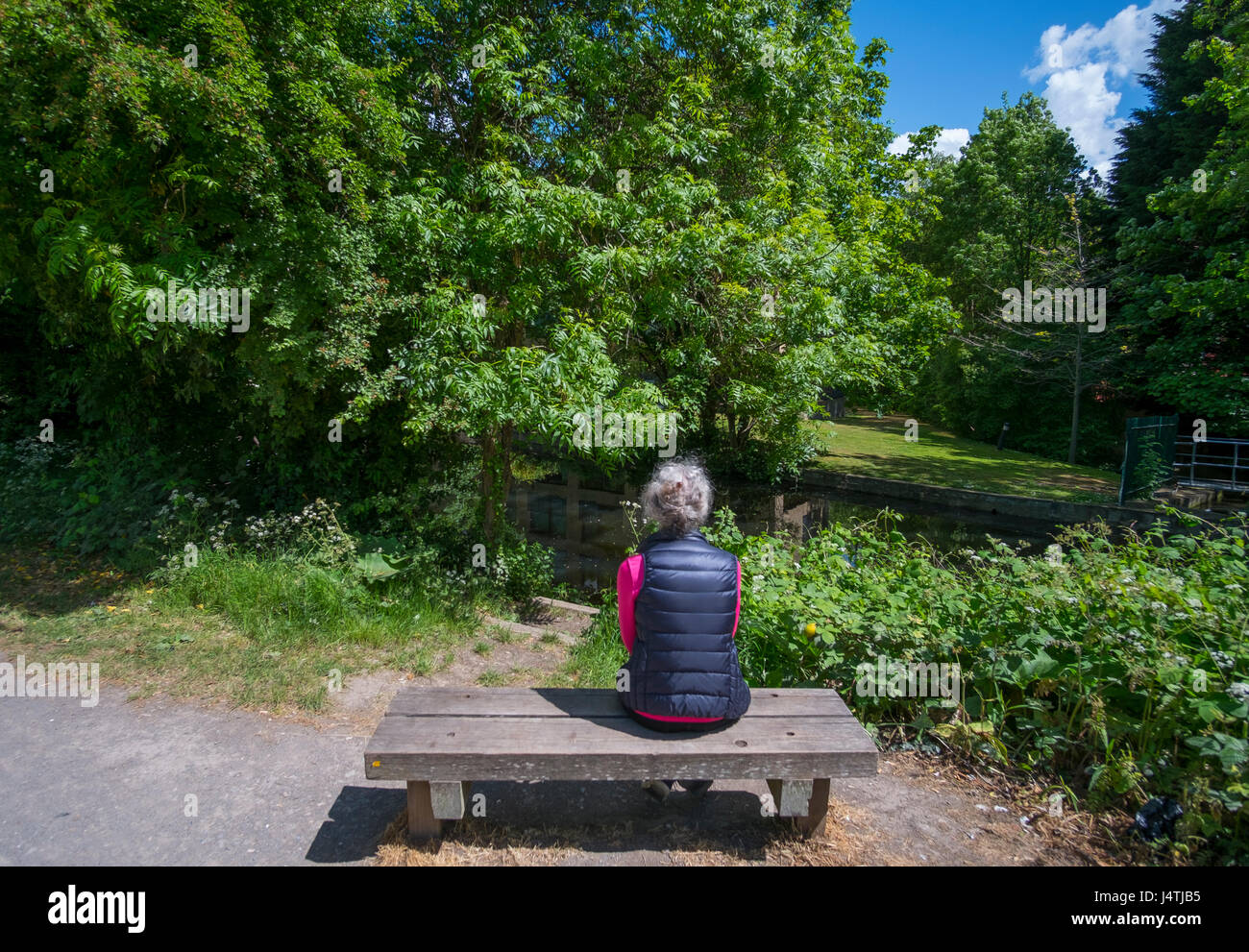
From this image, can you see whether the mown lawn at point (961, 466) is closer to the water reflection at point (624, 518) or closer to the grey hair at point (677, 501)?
the water reflection at point (624, 518)

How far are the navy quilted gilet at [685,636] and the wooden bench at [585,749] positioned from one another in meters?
0.15

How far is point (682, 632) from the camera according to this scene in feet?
9.29

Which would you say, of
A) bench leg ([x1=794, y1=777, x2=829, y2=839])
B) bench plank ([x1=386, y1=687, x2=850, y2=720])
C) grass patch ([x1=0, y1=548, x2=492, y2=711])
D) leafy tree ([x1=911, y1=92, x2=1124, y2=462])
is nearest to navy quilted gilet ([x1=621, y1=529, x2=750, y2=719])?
bench plank ([x1=386, y1=687, x2=850, y2=720])

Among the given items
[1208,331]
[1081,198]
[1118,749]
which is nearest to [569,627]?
[1118,749]

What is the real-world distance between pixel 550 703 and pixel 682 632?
76cm

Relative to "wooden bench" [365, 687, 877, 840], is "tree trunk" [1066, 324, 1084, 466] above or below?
above

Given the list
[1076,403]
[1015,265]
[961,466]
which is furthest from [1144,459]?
[1015,265]

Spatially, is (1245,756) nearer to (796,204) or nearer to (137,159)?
(137,159)

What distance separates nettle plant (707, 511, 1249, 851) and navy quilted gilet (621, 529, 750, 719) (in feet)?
3.93

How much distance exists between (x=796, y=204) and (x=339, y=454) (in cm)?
759

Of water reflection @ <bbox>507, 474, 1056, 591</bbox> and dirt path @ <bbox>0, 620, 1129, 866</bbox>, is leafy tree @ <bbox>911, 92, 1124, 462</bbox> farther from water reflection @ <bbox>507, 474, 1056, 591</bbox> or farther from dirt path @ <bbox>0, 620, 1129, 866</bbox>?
dirt path @ <bbox>0, 620, 1129, 866</bbox>

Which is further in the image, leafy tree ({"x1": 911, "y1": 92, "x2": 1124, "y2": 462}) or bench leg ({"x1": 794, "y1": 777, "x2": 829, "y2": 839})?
leafy tree ({"x1": 911, "y1": 92, "x2": 1124, "y2": 462})

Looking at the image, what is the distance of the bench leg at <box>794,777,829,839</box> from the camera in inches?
117
